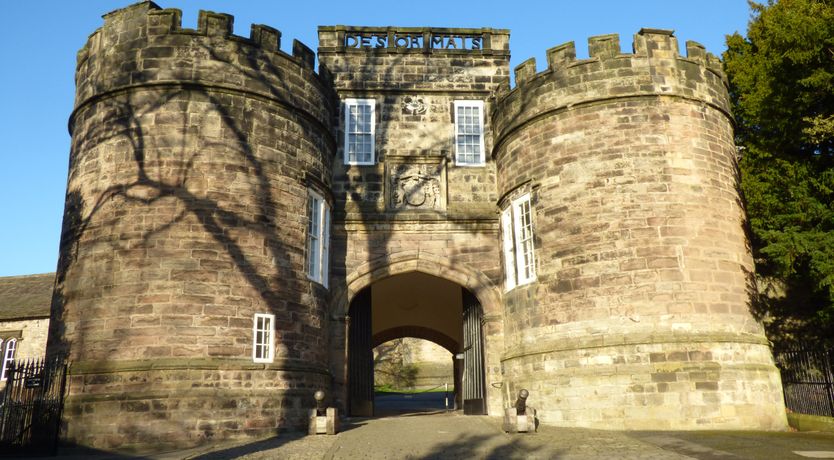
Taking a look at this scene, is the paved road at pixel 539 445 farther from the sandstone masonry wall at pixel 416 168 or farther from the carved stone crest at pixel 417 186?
the carved stone crest at pixel 417 186

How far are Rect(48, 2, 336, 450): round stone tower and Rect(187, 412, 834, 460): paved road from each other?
1.57 m

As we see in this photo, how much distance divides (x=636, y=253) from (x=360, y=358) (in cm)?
715

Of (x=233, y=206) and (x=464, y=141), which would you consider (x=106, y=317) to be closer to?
(x=233, y=206)

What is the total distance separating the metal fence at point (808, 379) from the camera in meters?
11.9

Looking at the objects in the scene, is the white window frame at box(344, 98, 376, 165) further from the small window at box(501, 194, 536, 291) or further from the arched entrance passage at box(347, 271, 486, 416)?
the small window at box(501, 194, 536, 291)

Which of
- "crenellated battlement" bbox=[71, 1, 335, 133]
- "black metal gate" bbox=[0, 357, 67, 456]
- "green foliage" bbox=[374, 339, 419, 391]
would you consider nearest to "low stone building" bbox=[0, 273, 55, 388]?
Answer: "black metal gate" bbox=[0, 357, 67, 456]

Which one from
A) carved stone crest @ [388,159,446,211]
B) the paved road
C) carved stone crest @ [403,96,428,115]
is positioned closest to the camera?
the paved road

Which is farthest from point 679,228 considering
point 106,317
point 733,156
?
point 106,317

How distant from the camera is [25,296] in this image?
89.4 ft

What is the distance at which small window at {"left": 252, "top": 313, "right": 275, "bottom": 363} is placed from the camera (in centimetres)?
1148

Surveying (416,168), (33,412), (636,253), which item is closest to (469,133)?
(416,168)

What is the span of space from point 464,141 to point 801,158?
24.1 feet

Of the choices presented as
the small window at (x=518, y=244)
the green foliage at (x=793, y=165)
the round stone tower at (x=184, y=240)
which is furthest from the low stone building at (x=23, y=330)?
the green foliage at (x=793, y=165)

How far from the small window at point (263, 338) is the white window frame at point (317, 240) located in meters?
1.53
